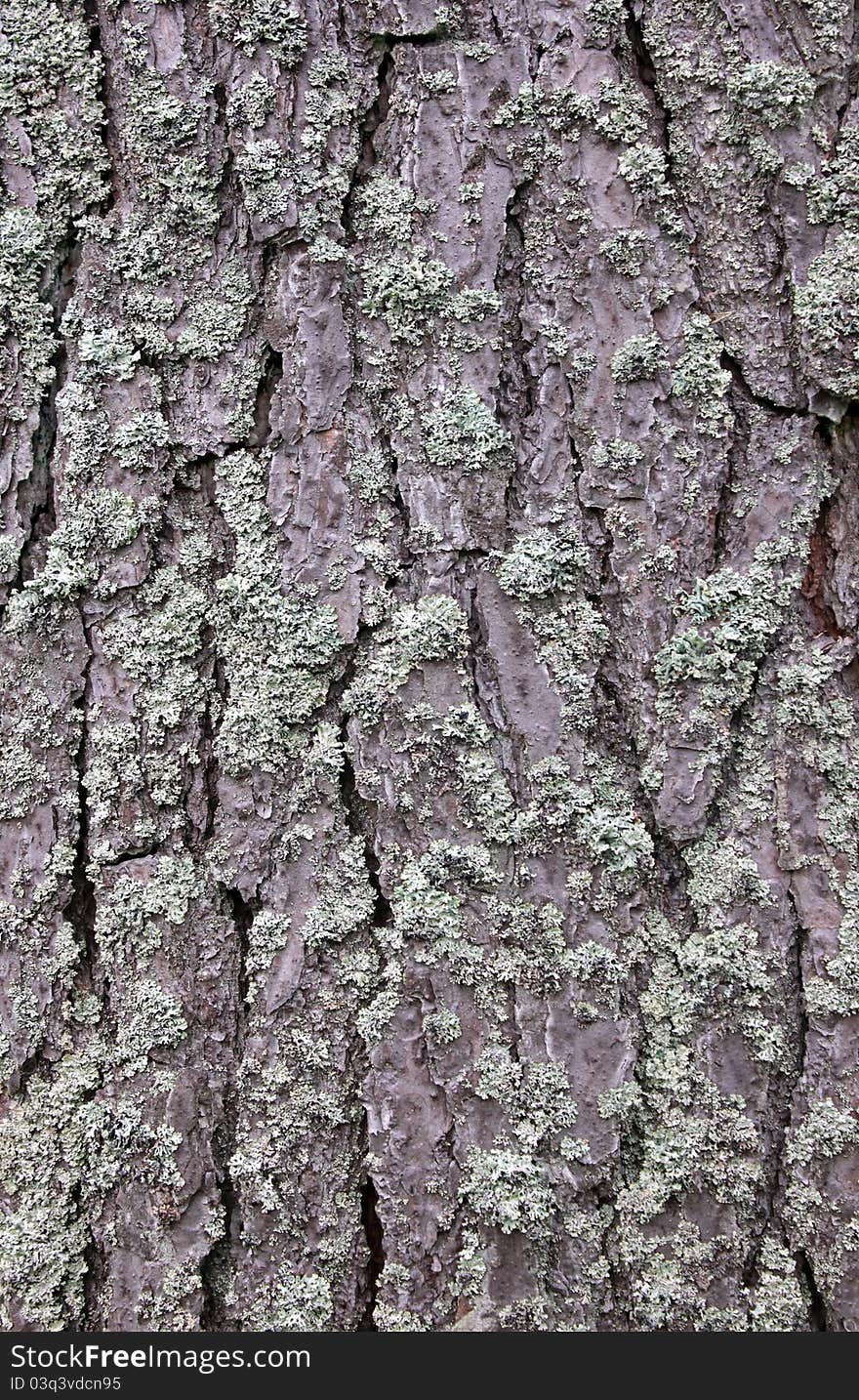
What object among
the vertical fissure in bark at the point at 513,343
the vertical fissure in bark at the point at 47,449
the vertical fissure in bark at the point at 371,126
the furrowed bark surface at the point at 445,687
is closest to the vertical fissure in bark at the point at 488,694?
the furrowed bark surface at the point at 445,687

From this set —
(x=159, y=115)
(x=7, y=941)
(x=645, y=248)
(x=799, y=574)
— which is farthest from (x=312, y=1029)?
(x=159, y=115)

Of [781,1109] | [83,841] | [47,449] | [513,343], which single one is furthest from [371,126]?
[781,1109]

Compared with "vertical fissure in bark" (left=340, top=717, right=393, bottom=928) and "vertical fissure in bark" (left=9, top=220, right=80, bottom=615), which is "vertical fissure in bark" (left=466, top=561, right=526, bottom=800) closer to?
"vertical fissure in bark" (left=340, top=717, right=393, bottom=928)

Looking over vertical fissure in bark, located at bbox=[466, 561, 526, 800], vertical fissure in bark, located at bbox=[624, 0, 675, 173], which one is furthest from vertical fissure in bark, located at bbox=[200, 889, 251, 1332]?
vertical fissure in bark, located at bbox=[624, 0, 675, 173]

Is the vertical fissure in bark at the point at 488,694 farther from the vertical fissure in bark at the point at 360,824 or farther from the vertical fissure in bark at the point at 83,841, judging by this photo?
the vertical fissure in bark at the point at 83,841

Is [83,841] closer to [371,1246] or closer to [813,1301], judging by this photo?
[371,1246]

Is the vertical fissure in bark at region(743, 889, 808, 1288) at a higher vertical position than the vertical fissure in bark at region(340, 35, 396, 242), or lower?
lower

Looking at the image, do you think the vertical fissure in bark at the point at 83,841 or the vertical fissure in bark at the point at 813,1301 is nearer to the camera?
the vertical fissure in bark at the point at 813,1301
